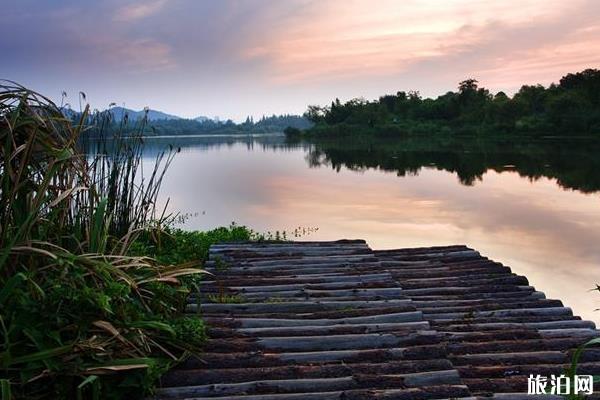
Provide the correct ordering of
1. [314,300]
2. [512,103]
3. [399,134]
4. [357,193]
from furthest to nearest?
[399,134] → [512,103] → [357,193] → [314,300]

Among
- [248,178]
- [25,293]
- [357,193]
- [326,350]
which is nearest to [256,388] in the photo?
[326,350]

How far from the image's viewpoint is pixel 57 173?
2.87 metres

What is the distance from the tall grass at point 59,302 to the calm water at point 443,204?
509 cm

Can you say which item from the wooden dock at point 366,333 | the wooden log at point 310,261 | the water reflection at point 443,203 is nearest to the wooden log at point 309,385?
the wooden dock at point 366,333

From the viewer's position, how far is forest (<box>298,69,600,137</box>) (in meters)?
37.5

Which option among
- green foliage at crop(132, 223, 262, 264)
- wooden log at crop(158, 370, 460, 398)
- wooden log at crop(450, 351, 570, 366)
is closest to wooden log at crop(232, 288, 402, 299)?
wooden log at crop(450, 351, 570, 366)

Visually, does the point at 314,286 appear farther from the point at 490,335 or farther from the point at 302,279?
the point at 490,335

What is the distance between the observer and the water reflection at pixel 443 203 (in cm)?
933

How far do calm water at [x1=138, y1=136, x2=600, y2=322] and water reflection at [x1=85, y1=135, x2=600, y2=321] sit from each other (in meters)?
0.03

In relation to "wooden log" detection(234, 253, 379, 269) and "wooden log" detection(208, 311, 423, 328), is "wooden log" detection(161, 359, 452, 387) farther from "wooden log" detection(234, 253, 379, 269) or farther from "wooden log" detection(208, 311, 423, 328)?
"wooden log" detection(234, 253, 379, 269)

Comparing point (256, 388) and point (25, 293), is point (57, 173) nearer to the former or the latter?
point (25, 293)

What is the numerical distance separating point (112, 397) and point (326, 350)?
1106 mm

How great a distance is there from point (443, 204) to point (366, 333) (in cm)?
1224

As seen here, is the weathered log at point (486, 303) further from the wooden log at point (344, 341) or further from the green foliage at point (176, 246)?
the green foliage at point (176, 246)
